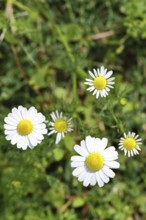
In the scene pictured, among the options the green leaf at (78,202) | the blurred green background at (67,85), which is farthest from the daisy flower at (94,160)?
the green leaf at (78,202)

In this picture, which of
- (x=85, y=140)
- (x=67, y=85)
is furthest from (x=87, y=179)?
(x=67, y=85)

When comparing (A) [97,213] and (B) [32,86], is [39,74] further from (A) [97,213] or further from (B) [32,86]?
(A) [97,213]

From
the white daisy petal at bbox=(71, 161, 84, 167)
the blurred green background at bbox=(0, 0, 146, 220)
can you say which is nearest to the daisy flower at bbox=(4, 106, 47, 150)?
the white daisy petal at bbox=(71, 161, 84, 167)

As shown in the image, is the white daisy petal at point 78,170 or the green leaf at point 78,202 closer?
the white daisy petal at point 78,170

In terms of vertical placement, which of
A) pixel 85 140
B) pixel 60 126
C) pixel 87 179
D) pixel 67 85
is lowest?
pixel 87 179

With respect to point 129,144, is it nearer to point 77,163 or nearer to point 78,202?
point 77,163

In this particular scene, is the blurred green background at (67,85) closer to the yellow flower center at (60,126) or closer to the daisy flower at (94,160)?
the yellow flower center at (60,126)

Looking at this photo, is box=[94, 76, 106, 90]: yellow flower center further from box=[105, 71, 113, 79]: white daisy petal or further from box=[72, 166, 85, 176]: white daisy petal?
box=[72, 166, 85, 176]: white daisy petal
